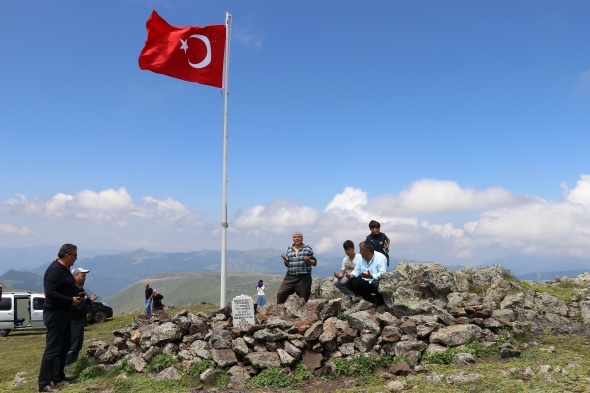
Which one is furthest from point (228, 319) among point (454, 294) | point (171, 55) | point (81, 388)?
point (171, 55)

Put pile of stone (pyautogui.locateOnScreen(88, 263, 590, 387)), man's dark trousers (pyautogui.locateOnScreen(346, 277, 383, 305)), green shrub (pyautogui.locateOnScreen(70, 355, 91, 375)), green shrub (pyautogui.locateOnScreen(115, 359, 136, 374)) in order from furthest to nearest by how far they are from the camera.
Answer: man's dark trousers (pyautogui.locateOnScreen(346, 277, 383, 305))
green shrub (pyautogui.locateOnScreen(70, 355, 91, 375))
green shrub (pyautogui.locateOnScreen(115, 359, 136, 374))
pile of stone (pyautogui.locateOnScreen(88, 263, 590, 387))

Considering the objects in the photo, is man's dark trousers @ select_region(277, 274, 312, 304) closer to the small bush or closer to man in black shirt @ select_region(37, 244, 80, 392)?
the small bush

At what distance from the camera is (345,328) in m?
10.5

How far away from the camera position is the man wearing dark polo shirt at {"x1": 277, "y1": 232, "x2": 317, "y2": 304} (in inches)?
518

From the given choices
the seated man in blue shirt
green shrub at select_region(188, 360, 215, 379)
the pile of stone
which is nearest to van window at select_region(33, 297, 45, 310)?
the pile of stone

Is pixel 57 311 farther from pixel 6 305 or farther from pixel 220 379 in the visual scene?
pixel 6 305

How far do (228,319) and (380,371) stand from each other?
4874 mm

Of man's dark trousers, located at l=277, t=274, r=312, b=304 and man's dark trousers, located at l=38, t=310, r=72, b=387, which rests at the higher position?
man's dark trousers, located at l=277, t=274, r=312, b=304

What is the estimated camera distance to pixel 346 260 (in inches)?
548

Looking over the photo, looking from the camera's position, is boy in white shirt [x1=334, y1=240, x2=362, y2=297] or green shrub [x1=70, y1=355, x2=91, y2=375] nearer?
green shrub [x1=70, y1=355, x2=91, y2=375]

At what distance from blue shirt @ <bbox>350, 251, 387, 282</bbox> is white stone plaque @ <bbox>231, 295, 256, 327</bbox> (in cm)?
367

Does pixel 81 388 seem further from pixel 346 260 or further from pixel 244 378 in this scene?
pixel 346 260

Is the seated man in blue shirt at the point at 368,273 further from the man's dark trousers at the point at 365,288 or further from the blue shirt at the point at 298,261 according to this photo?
the blue shirt at the point at 298,261

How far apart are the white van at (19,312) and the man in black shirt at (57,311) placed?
20.2 meters
